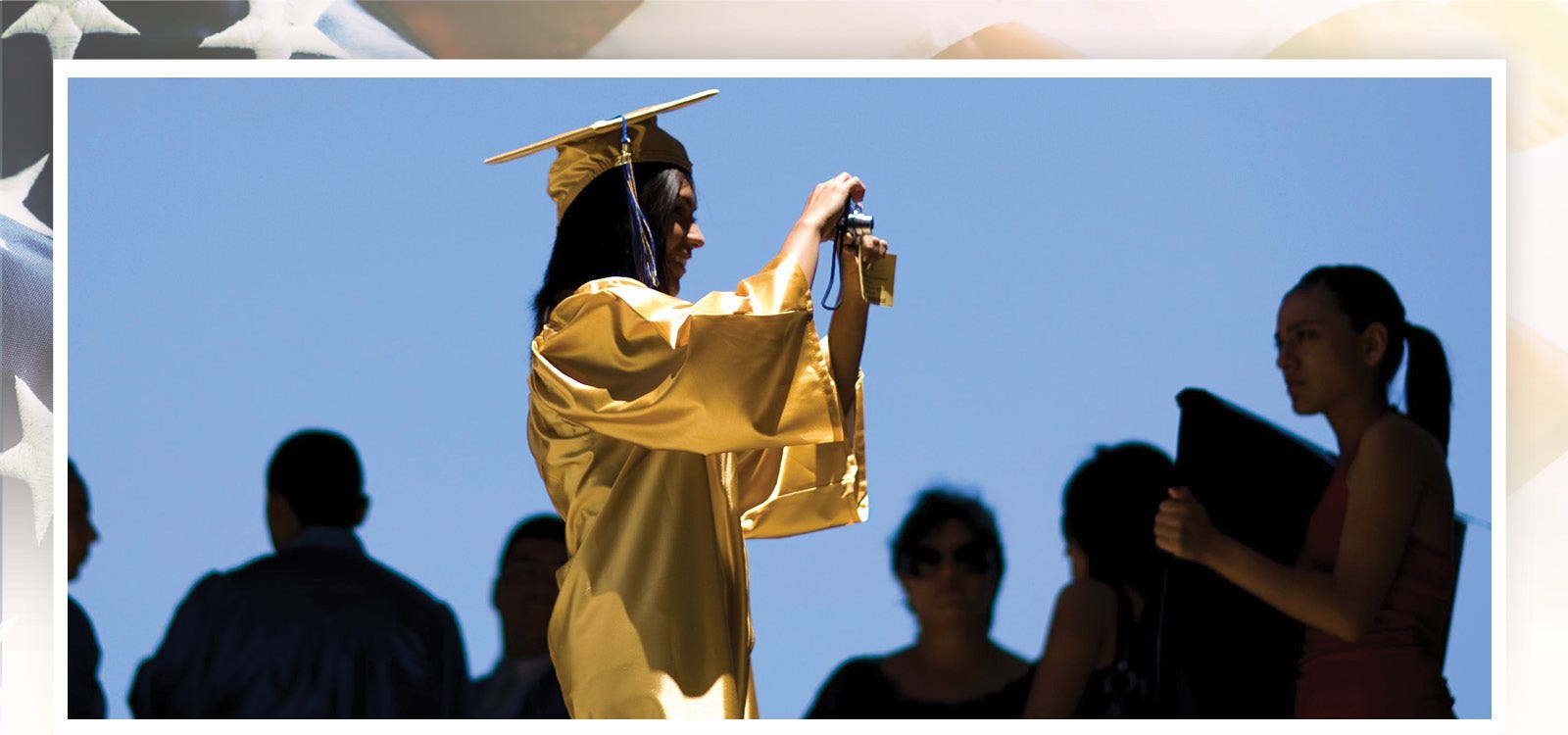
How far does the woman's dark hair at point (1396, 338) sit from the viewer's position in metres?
4.32

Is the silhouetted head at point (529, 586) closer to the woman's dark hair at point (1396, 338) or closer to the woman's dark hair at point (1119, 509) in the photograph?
the woman's dark hair at point (1119, 509)

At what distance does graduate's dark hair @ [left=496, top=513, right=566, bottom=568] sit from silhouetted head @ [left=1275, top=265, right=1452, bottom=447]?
5.42 feet

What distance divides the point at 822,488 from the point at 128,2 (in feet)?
6.08

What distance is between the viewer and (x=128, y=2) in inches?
160

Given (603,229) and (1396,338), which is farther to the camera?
(1396,338)

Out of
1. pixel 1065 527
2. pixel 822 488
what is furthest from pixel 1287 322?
pixel 822 488

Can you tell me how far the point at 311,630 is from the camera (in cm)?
466

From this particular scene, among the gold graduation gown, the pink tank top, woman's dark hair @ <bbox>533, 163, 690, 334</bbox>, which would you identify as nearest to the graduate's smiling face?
woman's dark hair @ <bbox>533, 163, 690, 334</bbox>

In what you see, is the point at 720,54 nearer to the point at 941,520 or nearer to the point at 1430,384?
the point at 941,520

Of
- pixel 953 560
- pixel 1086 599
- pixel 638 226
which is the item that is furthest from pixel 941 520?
pixel 638 226

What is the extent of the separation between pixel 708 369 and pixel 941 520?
6.23 feet

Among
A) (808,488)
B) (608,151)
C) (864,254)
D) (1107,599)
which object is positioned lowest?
(1107,599)

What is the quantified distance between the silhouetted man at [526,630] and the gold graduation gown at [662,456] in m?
1.62

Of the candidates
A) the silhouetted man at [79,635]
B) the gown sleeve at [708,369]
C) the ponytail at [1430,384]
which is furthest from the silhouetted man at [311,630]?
the ponytail at [1430,384]
